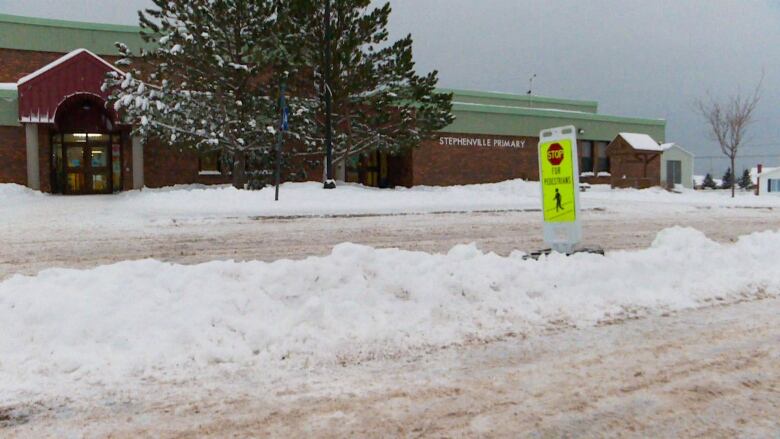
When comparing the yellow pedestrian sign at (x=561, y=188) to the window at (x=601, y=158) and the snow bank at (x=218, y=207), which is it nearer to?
the snow bank at (x=218, y=207)

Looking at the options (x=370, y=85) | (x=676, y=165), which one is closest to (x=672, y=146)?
(x=676, y=165)

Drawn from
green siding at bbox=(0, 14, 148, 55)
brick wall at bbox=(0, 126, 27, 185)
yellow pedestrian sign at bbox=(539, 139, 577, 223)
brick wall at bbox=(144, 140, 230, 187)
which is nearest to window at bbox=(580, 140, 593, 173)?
brick wall at bbox=(144, 140, 230, 187)

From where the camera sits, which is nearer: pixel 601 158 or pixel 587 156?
pixel 587 156

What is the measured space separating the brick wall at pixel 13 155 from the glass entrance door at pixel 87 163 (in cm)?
161

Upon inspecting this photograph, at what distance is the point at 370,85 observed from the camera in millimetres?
23000

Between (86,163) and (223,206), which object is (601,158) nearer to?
(223,206)

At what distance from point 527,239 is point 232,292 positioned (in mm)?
6844

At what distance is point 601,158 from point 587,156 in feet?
4.11

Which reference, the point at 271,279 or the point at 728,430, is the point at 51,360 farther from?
the point at 728,430

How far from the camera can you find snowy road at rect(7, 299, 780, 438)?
2.59 m

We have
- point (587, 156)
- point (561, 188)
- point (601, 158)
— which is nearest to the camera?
point (561, 188)

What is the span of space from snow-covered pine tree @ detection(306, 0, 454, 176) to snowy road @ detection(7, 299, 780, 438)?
20.2m

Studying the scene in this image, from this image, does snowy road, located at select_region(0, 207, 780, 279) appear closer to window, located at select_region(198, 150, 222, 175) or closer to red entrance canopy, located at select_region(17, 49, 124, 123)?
red entrance canopy, located at select_region(17, 49, 124, 123)

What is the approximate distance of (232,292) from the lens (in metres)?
4.41
